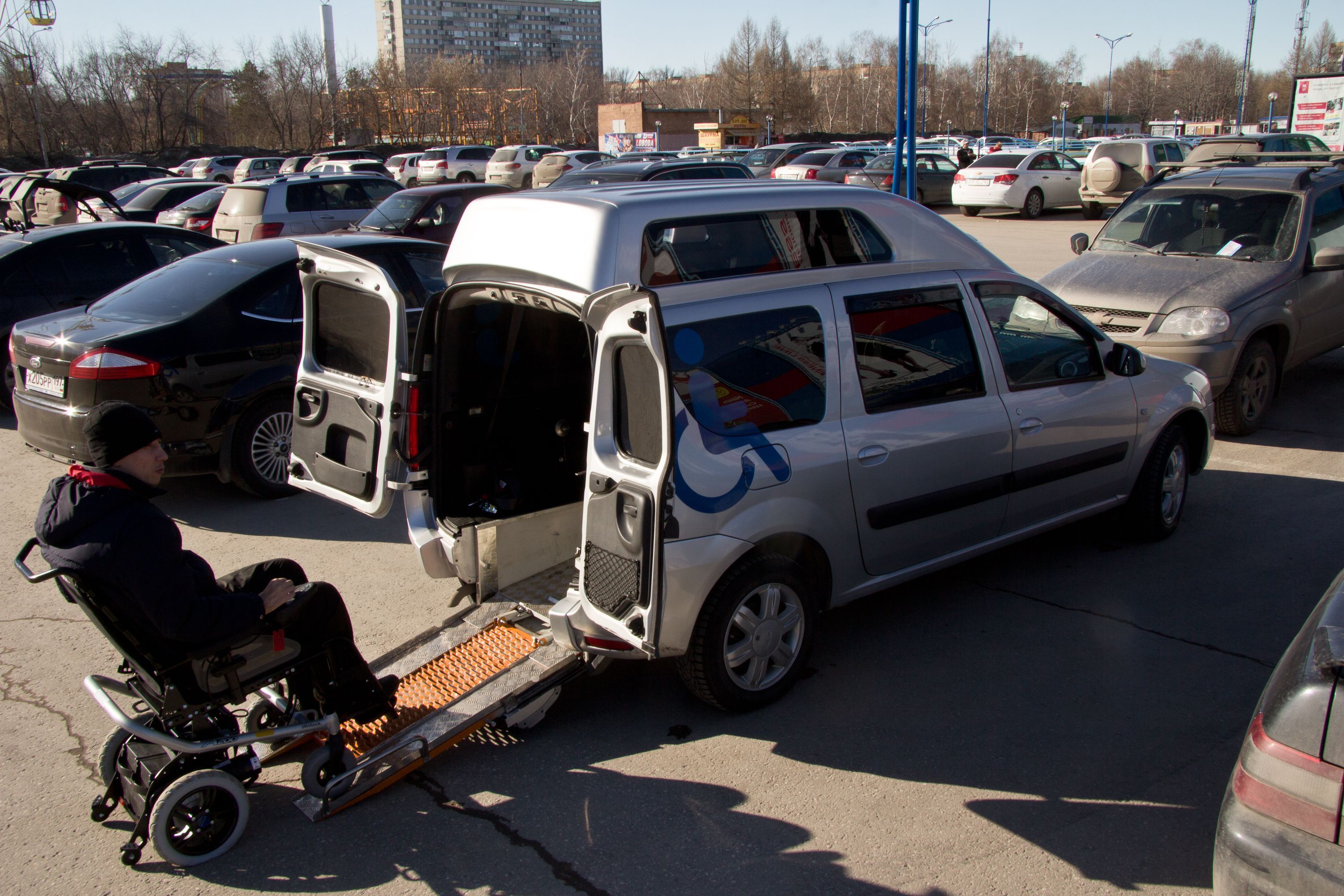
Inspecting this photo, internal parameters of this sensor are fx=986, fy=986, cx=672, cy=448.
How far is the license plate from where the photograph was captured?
20.4 feet

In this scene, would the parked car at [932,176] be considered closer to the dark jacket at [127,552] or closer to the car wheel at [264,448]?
the car wheel at [264,448]

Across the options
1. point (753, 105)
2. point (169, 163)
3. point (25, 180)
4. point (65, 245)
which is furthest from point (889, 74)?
point (65, 245)

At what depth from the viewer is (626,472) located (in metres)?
3.48

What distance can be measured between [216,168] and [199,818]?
35.1 m

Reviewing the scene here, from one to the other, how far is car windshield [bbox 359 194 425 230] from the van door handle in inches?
446

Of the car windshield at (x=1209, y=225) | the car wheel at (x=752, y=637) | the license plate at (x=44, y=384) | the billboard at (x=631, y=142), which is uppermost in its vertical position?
the billboard at (x=631, y=142)

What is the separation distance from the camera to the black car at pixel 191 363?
611cm

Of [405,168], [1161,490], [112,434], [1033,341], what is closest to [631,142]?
[405,168]

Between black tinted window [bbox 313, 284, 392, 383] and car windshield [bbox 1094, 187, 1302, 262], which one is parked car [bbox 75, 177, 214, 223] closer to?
black tinted window [bbox 313, 284, 392, 383]

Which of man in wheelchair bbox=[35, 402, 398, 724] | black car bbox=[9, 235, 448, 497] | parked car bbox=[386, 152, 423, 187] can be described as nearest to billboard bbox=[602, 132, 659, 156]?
parked car bbox=[386, 152, 423, 187]

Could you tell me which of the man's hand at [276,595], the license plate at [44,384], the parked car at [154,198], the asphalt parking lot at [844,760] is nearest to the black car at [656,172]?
the parked car at [154,198]

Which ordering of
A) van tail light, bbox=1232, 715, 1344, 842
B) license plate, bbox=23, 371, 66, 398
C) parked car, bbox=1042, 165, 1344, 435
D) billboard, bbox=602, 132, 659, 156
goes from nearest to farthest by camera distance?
van tail light, bbox=1232, 715, 1344, 842
license plate, bbox=23, 371, 66, 398
parked car, bbox=1042, 165, 1344, 435
billboard, bbox=602, 132, 659, 156

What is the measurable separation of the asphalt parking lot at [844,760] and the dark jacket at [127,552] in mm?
833

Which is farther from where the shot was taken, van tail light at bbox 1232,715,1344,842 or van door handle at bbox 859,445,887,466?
van door handle at bbox 859,445,887,466
